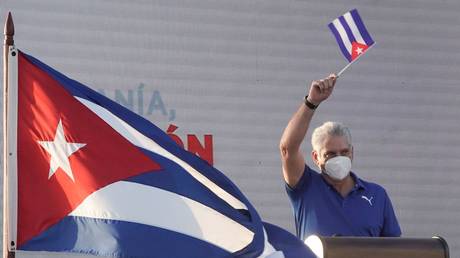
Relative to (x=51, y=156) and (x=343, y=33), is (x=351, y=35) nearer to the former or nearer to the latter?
(x=343, y=33)

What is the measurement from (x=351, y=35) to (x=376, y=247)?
124 cm

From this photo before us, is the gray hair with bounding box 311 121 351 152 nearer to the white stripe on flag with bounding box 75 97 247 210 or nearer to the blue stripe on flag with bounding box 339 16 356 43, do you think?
the blue stripe on flag with bounding box 339 16 356 43

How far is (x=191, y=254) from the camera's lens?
11.0ft

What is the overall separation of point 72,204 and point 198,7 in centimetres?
219

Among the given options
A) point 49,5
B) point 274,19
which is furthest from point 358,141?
point 49,5

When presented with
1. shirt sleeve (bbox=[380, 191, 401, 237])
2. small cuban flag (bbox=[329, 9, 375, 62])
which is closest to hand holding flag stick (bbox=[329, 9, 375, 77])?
small cuban flag (bbox=[329, 9, 375, 62])

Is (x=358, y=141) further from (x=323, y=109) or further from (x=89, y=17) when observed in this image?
(x=89, y=17)

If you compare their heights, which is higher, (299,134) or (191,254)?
(299,134)

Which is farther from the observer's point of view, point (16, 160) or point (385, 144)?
point (385, 144)

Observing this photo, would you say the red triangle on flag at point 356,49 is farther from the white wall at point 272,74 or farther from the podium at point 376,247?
the white wall at point 272,74

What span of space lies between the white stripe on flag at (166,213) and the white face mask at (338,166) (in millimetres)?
725

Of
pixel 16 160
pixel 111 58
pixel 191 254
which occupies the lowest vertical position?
pixel 191 254

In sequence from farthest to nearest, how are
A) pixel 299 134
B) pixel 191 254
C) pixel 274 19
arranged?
pixel 274 19 < pixel 299 134 < pixel 191 254

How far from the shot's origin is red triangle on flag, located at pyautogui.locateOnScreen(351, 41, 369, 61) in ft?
13.6
